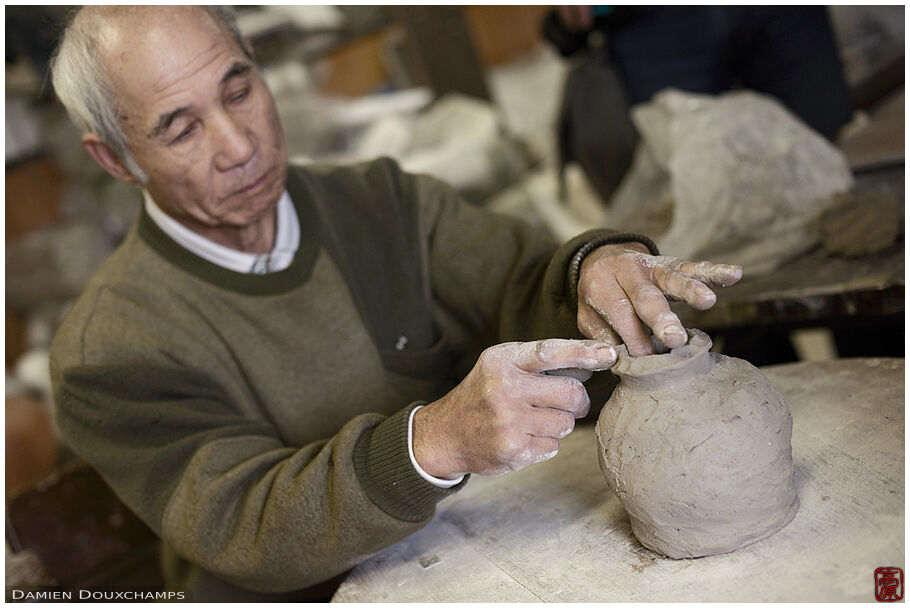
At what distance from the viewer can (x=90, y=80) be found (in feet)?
5.63

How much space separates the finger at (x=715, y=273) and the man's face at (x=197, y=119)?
978mm

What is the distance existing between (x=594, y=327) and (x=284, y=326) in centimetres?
75

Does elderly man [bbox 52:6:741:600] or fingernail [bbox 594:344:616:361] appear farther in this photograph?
elderly man [bbox 52:6:741:600]

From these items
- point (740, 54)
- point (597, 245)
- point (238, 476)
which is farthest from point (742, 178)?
point (238, 476)

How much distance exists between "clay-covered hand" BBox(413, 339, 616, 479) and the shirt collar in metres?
0.76

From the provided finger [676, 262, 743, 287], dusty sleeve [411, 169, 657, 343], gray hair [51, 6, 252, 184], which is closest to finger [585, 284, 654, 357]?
finger [676, 262, 743, 287]

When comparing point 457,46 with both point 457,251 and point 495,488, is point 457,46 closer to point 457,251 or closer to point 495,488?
point 457,251

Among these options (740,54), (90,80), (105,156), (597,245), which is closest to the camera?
(597,245)

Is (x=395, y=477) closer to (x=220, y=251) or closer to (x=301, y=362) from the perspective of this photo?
(x=301, y=362)

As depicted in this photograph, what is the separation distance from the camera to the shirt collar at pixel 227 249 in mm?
1900

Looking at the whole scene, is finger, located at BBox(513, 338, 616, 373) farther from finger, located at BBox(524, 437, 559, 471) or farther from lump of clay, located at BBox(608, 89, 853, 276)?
lump of clay, located at BBox(608, 89, 853, 276)

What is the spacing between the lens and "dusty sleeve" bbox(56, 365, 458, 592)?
145 cm

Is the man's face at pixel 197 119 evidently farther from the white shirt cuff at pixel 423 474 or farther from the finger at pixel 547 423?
the finger at pixel 547 423

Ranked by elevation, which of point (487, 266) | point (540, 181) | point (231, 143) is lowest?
point (540, 181)
